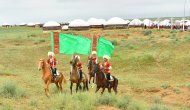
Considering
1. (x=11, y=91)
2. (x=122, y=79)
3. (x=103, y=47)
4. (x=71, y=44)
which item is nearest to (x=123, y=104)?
(x=11, y=91)

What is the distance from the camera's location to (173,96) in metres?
22.1

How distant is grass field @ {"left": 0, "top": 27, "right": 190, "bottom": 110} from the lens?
14578 millimetres

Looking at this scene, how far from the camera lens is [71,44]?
71.1ft

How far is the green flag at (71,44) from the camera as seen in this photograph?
842 inches

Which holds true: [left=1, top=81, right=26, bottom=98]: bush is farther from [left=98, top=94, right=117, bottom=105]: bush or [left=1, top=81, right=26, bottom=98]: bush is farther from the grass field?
[left=98, top=94, right=117, bottom=105]: bush

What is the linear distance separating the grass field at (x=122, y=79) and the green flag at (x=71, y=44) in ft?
6.36

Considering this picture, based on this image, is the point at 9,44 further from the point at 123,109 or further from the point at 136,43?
the point at 123,109

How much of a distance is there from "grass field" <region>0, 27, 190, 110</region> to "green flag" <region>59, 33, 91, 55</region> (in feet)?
6.36

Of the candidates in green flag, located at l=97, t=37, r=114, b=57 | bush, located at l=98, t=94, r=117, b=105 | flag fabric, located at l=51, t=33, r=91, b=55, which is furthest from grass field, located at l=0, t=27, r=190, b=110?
green flag, located at l=97, t=37, r=114, b=57

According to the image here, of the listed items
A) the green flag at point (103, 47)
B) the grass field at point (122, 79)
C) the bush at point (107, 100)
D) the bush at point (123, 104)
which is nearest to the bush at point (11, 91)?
the grass field at point (122, 79)

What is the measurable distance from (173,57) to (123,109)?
68.7ft

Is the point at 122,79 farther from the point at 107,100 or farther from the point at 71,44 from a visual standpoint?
the point at 107,100

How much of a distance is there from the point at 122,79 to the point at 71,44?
6.79 meters

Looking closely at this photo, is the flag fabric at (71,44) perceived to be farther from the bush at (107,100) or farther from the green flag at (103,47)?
the bush at (107,100)
